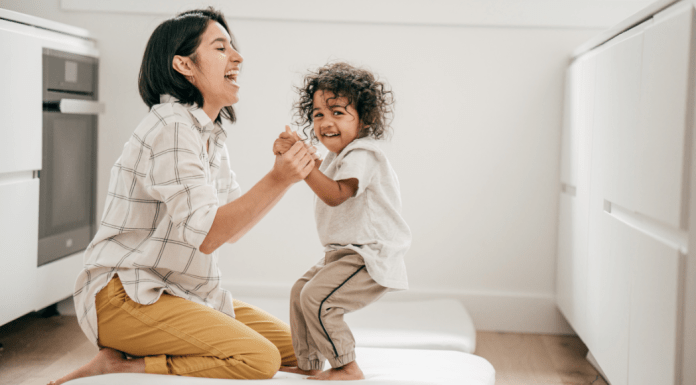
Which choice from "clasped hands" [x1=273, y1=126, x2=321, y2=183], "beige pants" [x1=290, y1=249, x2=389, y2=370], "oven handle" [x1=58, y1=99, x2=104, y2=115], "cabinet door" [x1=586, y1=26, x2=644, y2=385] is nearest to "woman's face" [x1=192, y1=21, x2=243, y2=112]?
"clasped hands" [x1=273, y1=126, x2=321, y2=183]

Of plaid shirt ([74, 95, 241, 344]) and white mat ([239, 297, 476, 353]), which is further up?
plaid shirt ([74, 95, 241, 344])

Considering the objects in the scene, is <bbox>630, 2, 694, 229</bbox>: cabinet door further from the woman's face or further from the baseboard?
the baseboard

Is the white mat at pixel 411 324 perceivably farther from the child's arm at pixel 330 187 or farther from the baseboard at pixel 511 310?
the child's arm at pixel 330 187

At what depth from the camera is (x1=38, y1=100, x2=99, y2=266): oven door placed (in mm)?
2033

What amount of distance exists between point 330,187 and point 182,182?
0.33 m

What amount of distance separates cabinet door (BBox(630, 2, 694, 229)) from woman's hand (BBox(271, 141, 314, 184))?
722mm

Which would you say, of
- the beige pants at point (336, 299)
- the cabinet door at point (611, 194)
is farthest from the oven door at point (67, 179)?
the cabinet door at point (611, 194)

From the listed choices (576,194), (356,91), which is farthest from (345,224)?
(576,194)

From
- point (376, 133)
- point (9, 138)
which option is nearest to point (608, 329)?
point (376, 133)

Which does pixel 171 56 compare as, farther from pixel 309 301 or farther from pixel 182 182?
pixel 309 301

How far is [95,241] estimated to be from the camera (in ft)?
4.66

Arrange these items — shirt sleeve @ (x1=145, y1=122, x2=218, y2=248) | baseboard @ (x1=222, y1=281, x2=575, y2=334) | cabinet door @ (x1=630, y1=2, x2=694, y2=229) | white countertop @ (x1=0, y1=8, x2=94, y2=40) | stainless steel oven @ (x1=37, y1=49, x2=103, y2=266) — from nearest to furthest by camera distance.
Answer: cabinet door @ (x1=630, y1=2, x2=694, y2=229) → shirt sleeve @ (x1=145, y1=122, x2=218, y2=248) → white countertop @ (x1=0, y1=8, x2=94, y2=40) → stainless steel oven @ (x1=37, y1=49, x2=103, y2=266) → baseboard @ (x1=222, y1=281, x2=575, y2=334)

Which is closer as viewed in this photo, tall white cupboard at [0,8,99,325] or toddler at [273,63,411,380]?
toddler at [273,63,411,380]

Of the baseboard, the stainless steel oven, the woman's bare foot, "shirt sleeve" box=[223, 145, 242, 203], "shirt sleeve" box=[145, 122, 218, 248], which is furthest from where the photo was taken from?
the baseboard
